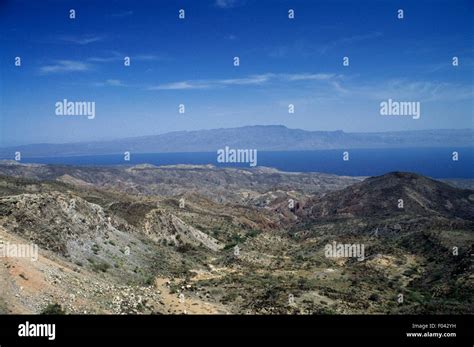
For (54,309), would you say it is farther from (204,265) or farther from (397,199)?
(397,199)

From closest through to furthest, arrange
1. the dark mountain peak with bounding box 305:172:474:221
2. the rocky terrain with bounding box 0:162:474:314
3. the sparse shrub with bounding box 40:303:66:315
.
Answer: the sparse shrub with bounding box 40:303:66:315, the rocky terrain with bounding box 0:162:474:314, the dark mountain peak with bounding box 305:172:474:221

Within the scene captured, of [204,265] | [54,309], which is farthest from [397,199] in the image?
[54,309]

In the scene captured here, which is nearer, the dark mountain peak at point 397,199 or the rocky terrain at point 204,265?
the rocky terrain at point 204,265

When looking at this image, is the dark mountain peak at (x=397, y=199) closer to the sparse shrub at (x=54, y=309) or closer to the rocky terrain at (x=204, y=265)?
the rocky terrain at (x=204, y=265)

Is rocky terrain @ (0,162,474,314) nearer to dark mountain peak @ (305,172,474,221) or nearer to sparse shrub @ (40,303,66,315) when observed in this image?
sparse shrub @ (40,303,66,315)

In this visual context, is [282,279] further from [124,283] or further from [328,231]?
[328,231]

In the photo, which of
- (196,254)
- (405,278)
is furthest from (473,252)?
(196,254)

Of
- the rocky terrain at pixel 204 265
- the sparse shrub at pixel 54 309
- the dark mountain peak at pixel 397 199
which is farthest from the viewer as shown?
the dark mountain peak at pixel 397 199

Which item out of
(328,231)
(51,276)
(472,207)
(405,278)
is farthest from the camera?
(472,207)

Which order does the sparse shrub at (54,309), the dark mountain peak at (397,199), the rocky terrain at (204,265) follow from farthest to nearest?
the dark mountain peak at (397,199) < the rocky terrain at (204,265) < the sparse shrub at (54,309)

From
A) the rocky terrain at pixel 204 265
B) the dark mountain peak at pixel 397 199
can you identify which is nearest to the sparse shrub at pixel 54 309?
the rocky terrain at pixel 204 265

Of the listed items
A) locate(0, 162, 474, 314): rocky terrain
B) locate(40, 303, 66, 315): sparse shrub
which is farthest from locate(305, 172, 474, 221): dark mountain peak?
locate(40, 303, 66, 315): sparse shrub
